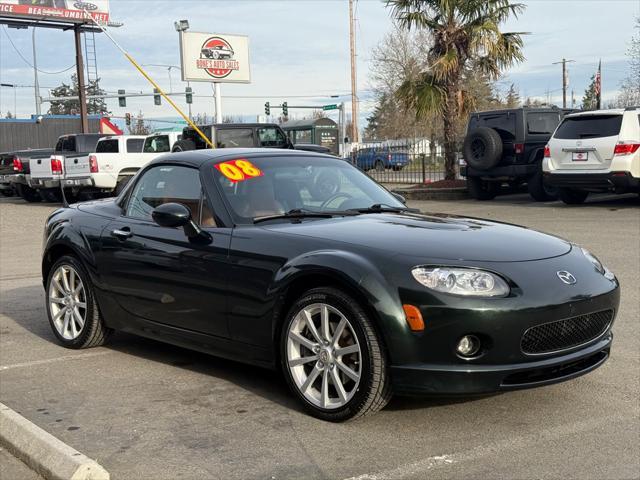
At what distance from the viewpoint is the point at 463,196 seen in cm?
2027

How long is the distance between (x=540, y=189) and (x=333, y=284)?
14.3 meters

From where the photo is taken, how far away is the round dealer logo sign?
31719 mm

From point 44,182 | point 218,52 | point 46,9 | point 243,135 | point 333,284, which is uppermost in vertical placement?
point 46,9

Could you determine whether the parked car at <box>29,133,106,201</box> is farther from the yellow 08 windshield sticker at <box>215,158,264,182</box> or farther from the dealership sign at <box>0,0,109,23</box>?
the dealership sign at <box>0,0,109,23</box>

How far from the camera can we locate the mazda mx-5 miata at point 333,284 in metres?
3.88

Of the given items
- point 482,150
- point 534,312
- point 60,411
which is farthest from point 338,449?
point 482,150

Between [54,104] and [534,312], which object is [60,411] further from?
[54,104]

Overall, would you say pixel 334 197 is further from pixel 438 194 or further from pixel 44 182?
pixel 44 182

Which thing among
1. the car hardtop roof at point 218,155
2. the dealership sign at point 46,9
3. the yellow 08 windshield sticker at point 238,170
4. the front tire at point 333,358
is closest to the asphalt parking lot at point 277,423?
the front tire at point 333,358

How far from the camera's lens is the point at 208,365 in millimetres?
5484

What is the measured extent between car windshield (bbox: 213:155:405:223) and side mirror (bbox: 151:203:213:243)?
0.25 m

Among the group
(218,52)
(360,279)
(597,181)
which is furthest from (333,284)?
(218,52)

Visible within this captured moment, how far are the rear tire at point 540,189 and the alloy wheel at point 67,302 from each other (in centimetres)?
1331

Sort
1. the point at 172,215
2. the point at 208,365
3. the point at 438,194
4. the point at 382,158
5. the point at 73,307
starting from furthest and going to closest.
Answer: the point at 382,158
the point at 438,194
the point at 73,307
the point at 208,365
the point at 172,215
